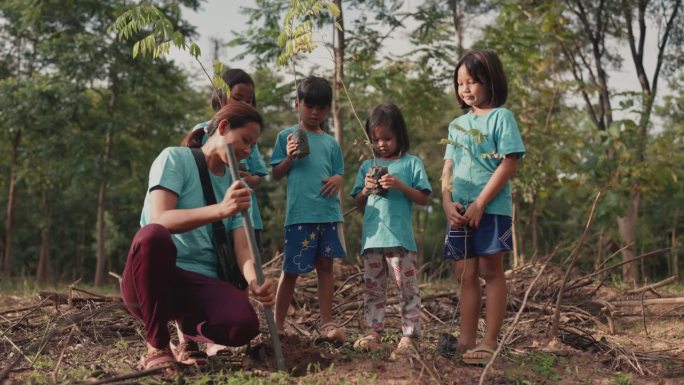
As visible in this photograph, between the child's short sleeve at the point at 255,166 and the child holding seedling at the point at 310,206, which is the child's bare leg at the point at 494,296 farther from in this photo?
the child's short sleeve at the point at 255,166

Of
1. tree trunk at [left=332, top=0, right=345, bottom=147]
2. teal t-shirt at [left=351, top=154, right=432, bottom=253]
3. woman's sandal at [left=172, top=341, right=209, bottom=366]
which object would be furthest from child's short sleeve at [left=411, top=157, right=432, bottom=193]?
tree trunk at [left=332, top=0, right=345, bottom=147]

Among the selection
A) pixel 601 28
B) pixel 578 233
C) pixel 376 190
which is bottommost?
pixel 578 233

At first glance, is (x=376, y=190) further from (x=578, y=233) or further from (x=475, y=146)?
(x=578, y=233)

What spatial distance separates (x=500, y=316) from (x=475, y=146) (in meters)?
0.94

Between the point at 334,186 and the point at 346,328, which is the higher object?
the point at 334,186

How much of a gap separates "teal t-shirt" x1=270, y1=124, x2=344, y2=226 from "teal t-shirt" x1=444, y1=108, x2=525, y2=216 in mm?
872

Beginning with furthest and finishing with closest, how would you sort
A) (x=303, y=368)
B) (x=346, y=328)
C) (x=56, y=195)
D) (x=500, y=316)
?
(x=56, y=195) → (x=346, y=328) → (x=500, y=316) → (x=303, y=368)

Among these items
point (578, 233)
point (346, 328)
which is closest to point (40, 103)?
point (346, 328)

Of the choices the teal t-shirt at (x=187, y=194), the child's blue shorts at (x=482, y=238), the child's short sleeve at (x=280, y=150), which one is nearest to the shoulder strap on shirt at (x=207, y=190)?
the teal t-shirt at (x=187, y=194)

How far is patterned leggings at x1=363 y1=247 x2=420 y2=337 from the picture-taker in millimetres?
4113

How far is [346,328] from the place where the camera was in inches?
195

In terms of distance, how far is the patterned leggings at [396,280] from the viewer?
162 inches

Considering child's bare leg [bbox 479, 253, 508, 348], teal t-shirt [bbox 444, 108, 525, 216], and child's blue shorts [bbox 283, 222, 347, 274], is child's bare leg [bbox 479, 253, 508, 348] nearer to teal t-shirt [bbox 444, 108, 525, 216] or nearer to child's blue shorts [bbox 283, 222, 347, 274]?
teal t-shirt [bbox 444, 108, 525, 216]

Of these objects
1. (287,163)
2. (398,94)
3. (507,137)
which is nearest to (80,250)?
(398,94)
